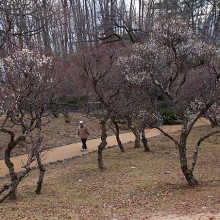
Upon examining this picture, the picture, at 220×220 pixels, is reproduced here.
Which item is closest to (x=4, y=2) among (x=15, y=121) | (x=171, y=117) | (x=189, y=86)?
(x=15, y=121)

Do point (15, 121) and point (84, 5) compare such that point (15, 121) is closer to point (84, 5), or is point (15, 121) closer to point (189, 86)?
point (189, 86)

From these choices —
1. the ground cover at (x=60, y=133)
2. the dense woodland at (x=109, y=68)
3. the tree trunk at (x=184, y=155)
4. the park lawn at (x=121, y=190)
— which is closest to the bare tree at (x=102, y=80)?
the dense woodland at (x=109, y=68)

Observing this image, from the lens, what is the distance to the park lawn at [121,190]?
34.7 ft

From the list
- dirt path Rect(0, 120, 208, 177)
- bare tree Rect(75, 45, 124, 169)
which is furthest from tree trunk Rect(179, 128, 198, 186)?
dirt path Rect(0, 120, 208, 177)

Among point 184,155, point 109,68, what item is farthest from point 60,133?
point 184,155

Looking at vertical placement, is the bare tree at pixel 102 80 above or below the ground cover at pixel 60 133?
above

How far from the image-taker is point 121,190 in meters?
13.4

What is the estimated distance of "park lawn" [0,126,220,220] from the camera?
10570 millimetres

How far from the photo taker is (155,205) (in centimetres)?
1112

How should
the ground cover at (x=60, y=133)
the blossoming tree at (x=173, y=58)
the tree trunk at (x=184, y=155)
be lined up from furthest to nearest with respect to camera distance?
the ground cover at (x=60, y=133), the blossoming tree at (x=173, y=58), the tree trunk at (x=184, y=155)

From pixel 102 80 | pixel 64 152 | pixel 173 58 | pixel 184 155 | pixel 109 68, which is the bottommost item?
pixel 64 152

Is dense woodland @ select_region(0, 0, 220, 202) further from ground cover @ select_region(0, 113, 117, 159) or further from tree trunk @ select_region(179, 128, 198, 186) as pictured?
ground cover @ select_region(0, 113, 117, 159)

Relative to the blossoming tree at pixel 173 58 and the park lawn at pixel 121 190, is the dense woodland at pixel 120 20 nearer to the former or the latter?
the blossoming tree at pixel 173 58

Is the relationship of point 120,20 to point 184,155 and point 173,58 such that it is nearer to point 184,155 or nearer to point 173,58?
point 173,58
